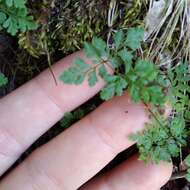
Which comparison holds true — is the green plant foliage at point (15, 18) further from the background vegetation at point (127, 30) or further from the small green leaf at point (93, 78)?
the small green leaf at point (93, 78)

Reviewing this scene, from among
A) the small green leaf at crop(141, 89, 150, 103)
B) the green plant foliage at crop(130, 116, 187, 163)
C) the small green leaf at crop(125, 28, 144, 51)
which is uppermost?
the small green leaf at crop(125, 28, 144, 51)

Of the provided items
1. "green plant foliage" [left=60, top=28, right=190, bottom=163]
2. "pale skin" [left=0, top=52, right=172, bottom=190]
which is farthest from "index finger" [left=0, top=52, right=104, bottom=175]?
"green plant foliage" [left=60, top=28, right=190, bottom=163]

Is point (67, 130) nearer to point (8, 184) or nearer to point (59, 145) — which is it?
point (59, 145)

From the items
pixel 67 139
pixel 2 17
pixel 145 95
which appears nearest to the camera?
pixel 145 95

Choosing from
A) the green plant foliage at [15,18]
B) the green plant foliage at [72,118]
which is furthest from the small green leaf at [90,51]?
the green plant foliage at [72,118]

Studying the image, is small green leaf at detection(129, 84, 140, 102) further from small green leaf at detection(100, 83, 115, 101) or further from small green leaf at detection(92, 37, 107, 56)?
small green leaf at detection(92, 37, 107, 56)

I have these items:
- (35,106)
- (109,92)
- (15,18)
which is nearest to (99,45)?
(109,92)

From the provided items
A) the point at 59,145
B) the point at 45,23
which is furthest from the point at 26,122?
the point at 45,23

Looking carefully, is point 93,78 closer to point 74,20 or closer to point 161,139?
point 74,20
